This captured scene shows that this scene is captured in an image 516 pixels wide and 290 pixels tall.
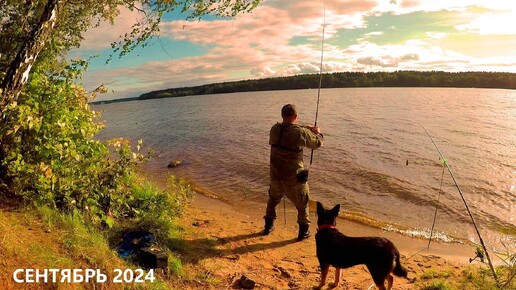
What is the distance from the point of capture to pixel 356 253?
5.19 meters

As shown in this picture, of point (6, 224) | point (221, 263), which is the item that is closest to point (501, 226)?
point (221, 263)

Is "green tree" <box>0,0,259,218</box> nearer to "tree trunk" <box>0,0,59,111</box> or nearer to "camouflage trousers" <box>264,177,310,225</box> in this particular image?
"tree trunk" <box>0,0,59,111</box>

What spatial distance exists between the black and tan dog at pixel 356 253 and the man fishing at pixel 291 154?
140 cm

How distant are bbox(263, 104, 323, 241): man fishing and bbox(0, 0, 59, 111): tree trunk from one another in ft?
13.9

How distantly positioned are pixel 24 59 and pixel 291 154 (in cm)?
481

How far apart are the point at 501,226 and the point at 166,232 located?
935 cm

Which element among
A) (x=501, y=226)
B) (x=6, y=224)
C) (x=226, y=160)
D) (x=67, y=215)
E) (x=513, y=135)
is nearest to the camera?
(x=6, y=224)

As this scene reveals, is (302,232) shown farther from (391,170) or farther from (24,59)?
(391,170)

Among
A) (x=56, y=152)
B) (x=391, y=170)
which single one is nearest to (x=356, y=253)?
(x=56, y=152)

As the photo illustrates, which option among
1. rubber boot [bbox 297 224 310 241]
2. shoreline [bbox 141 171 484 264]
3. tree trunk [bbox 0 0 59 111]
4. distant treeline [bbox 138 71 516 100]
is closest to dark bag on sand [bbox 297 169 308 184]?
rubber boot [bbox 297 224 310 241]

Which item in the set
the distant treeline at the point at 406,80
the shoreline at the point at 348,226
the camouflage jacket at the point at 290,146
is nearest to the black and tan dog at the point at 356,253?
the camouflage jacket at the point at 290,146

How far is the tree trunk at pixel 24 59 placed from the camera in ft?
15.1

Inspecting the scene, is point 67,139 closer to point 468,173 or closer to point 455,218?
point 455,218

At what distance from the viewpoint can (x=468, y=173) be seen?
15391 millimetres
